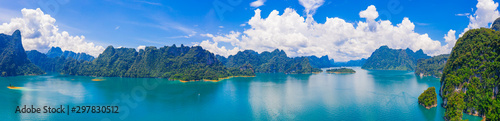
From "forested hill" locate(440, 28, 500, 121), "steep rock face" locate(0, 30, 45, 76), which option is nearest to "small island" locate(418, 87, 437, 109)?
"forested hill" locate(440, 28, 500, 121)

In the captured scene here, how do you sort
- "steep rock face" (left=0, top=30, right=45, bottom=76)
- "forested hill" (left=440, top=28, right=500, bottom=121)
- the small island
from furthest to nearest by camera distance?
1. "steep rock face" (left=0, top=30, right=45, bottom=76)
2. the small island
3. "forested hill" (left=440, top=28, right=500, bottom=121)

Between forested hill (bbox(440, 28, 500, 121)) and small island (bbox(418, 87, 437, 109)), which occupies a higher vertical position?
forested hill (bbox(440, 28, 500, 121))

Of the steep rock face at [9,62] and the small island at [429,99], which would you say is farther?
the steep rock face at [9,62]

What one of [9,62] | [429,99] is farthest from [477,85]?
[9,62]

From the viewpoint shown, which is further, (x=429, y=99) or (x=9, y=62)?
(x=9, y=62)

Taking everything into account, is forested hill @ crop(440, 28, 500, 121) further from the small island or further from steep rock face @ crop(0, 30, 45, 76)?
steep rock face @ crop(0, 30, 45, 76)

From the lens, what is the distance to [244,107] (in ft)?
224

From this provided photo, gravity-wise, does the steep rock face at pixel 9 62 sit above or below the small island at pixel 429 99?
above

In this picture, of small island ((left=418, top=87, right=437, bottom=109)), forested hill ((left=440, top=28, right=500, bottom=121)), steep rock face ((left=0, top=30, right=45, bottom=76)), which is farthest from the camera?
steep rock face ((left=0, top=30, right=45, bottom=76))

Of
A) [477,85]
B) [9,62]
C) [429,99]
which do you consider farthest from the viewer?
[9,62]

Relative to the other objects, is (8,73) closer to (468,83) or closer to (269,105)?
(269,105)

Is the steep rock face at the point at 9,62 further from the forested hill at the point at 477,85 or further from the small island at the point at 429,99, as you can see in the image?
the forested hill at the point at 477,85

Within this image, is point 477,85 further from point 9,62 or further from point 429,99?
point 9,62

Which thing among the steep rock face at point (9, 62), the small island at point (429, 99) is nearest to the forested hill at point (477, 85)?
the small island at point (429, 99)
